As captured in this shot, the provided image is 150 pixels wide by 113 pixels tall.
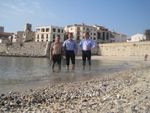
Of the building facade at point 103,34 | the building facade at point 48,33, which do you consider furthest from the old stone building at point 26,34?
the building facade at point 103,34

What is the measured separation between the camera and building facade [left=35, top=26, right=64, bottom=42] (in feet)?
379

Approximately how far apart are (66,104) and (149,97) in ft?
5.87

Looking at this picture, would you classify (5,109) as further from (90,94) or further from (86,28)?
(86,28)

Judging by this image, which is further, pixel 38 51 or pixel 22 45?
pixel 22 45

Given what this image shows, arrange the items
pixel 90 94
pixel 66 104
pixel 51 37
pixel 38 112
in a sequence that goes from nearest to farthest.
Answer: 1. pixel 38 112
2. pixel 66 104
3. pixel 90 94
4. pixel 51 37

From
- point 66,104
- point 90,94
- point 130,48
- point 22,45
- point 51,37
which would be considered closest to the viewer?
point 66,104

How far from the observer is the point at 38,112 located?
5668 millimetres

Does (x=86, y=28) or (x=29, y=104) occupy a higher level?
(x=86, y=28)

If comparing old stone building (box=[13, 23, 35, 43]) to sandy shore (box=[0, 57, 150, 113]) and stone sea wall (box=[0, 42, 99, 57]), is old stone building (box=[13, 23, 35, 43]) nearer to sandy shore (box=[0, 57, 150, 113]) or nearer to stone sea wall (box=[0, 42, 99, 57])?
stone sea wall (box=[0, 42, 99, 57])

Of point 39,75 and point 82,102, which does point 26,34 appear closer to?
point 39,75

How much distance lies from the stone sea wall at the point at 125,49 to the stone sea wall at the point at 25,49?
59.2 ft

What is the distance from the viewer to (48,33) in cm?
11606

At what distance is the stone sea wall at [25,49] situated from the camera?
96562 mm

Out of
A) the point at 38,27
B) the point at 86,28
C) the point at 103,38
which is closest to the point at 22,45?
the point at 38,27
